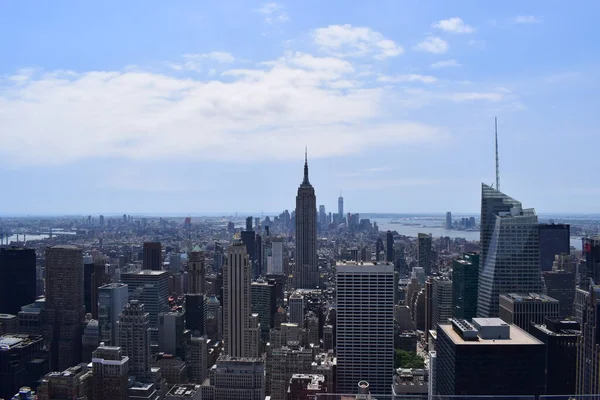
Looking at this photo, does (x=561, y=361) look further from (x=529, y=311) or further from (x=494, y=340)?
(x=529, y=311)

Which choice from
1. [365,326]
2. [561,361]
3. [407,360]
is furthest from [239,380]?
[561,361]

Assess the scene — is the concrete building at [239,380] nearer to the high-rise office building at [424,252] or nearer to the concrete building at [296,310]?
the concrete building at [296,310]

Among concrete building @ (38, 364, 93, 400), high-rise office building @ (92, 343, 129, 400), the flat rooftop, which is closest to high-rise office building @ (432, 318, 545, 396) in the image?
the flat rooftop

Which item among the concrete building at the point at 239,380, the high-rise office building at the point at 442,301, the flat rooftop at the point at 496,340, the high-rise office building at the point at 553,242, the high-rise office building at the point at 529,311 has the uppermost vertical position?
the high-rise office building at the point at 553,242

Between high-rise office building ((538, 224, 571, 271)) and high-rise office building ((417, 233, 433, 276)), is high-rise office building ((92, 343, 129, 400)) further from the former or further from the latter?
high-rise office building ((417, 233, 433, 276))

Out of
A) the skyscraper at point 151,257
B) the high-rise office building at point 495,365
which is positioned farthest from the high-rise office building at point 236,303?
the skyscraper at point 151,257

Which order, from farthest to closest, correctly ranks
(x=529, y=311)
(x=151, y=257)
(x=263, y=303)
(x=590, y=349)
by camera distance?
(x=151, y=257) → (x=263, y=303) → (x=529, y=311) → (x=590, y=349)
